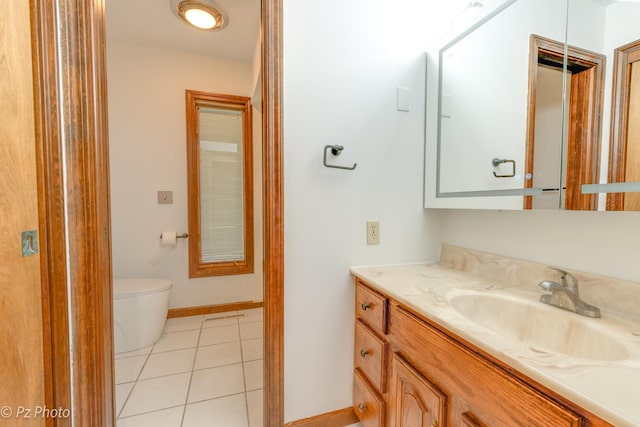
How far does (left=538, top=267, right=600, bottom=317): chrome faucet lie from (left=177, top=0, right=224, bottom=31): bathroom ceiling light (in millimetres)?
2429

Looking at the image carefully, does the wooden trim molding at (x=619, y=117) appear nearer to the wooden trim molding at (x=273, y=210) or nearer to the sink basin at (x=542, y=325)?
the sink basin at (x=542, y=325)

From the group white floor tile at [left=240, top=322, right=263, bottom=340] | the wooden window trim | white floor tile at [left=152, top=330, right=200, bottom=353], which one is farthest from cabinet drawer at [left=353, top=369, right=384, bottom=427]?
the wooden window trim

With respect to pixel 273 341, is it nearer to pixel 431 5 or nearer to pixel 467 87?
pixel 467 87

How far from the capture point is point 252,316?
2598 mm

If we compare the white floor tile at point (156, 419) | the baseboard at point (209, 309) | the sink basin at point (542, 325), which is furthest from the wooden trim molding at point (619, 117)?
the baseboard at point (209, 309)

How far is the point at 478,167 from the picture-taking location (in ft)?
3.92

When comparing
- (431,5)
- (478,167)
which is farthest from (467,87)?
(431,5)

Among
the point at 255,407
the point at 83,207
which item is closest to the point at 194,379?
the point at 255,407

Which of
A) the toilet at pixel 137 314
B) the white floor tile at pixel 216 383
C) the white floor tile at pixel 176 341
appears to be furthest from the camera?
the white floor tile at pixel 176 341

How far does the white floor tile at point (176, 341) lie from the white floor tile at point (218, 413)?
2.31 ft

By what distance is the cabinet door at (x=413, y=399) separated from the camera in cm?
77

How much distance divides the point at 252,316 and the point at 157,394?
1090mm

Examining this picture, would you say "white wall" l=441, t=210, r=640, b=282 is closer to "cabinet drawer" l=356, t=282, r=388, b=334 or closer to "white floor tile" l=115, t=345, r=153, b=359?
"cabinet drawer" l=356, t=282, r=388, b=334

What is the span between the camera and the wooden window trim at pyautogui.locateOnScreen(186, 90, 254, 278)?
2.50m
